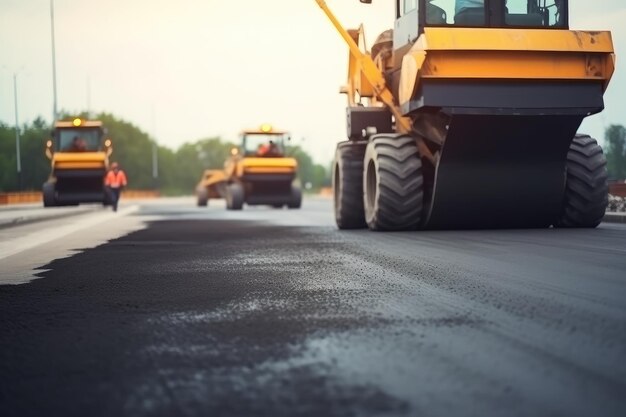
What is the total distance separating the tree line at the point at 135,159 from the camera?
53938 millimetres

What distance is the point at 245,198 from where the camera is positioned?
113 ft

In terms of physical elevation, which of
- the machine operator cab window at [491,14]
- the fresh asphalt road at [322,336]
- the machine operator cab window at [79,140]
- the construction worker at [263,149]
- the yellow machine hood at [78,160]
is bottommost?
the fresh asphalt road at [322,336]

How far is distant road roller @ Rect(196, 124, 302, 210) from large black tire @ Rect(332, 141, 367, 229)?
17582mm

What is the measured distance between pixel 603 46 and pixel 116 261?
7252 mm

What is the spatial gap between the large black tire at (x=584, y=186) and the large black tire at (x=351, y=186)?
3808mm

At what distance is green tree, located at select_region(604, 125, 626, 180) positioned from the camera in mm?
35500

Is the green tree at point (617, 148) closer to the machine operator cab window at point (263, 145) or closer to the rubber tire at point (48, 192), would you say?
the machine operator cab window at point (263, 145)

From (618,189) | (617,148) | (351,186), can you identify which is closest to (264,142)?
(617,148)

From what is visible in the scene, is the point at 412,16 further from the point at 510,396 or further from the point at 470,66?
the point at 510,396

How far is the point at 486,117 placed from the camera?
39.6ft

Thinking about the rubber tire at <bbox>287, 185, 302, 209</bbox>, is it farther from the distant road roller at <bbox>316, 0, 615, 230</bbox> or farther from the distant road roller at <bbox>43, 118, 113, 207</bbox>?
the distant road roller at <bbox>316, 0, 615, 230</bbox>

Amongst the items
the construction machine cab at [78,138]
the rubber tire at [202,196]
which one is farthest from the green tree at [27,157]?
the construction machine cab at [78,138]

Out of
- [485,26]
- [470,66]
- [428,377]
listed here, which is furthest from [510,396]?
[485,26]

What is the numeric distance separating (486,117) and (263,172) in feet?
71.8
